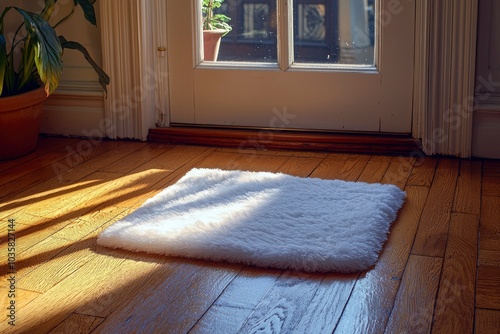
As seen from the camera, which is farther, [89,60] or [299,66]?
[299,66]

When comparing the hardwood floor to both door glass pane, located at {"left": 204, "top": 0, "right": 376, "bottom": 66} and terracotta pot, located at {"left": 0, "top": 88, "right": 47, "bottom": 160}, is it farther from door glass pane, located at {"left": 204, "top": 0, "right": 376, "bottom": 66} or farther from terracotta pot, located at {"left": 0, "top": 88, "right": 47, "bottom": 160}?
door glass pane, located at {"left": 204, "top": 0, "right": 376, "bottom": 66}

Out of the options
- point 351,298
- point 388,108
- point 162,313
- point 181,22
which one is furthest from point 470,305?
point 181,22

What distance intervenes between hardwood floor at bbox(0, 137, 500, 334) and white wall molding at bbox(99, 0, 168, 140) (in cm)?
45

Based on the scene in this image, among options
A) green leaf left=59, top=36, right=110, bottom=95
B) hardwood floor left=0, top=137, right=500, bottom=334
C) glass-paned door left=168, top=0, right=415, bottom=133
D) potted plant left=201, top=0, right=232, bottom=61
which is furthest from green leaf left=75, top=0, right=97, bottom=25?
hardwood floor left=0, top=137, right=500, bottom=334

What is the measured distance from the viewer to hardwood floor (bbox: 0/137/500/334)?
153 centimetres

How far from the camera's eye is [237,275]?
175cm

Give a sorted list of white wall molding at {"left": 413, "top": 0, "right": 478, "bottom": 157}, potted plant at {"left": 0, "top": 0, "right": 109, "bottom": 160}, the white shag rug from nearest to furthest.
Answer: the white shag rug, white wall molding at {"left": 413, "top": 0, "right": 478, "bottom": 157}, potted plant at {"left": 0, "top": 0, "right": 109, "bottom": 160}

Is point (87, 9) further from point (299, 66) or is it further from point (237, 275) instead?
point (237, 275)

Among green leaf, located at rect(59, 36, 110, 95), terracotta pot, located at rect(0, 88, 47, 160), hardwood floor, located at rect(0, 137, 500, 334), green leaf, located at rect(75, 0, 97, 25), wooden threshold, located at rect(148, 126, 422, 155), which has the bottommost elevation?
hardwood floor, located at rect(0, 137, 500, 334)

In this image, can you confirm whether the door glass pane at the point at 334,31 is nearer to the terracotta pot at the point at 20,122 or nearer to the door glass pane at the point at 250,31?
the door glass pane at the point at 250,31

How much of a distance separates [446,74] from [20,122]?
1487 mm

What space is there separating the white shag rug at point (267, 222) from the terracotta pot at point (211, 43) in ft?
2.11

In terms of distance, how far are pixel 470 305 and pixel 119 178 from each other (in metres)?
1.33

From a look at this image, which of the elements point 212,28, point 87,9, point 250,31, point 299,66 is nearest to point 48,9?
point 87,9
